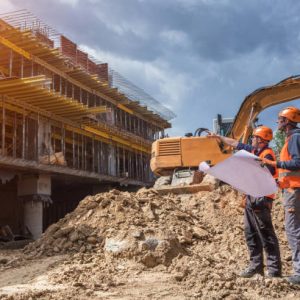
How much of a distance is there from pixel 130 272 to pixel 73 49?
75.3 ft

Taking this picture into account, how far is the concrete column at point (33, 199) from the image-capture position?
20141 mm

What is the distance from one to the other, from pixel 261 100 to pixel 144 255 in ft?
18.4

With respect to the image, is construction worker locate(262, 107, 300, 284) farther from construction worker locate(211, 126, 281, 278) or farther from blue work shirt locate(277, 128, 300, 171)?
construction worker locate(211, 126, 281, 278)

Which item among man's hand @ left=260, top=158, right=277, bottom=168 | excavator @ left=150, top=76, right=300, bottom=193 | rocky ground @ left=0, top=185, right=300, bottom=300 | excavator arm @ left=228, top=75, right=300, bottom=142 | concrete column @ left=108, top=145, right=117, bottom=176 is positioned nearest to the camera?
rocky ground @ left=0, top=185, right=300, bottom=300

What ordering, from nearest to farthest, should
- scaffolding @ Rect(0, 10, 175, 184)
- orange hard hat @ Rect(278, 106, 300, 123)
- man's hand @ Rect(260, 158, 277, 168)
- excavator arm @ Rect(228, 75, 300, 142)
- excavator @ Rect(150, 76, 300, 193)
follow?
man's hand @ Rect(260, 158, 277, 168)
orange hard hat @ Rect(278, 106, 300, 123)
excavator arm @ Rect(228, 75, 300, 142)
excavator @ Rect(150, 76, 300, 193)
scaffolding @ Rect(0, 10, 175, 184)

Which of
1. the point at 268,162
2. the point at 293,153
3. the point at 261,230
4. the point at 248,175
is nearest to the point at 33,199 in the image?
the point at 261,230

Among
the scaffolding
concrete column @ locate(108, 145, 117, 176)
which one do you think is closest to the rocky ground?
the scaffolding

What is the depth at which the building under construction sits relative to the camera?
19.1m

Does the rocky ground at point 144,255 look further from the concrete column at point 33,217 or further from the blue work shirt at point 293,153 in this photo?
the concrete column at point 33,217

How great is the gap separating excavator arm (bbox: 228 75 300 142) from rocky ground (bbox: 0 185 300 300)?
5.63 feet

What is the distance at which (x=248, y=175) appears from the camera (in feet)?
Answer: 16.7

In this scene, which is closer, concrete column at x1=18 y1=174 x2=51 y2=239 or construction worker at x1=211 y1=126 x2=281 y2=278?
construction worker at x1=211 y1=126 x2=281 y2=278

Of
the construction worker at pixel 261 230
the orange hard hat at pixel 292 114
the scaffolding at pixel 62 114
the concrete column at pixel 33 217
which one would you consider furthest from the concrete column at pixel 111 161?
the orange hard hat at pixel 292 114

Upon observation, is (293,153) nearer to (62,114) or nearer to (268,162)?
(268,162)
